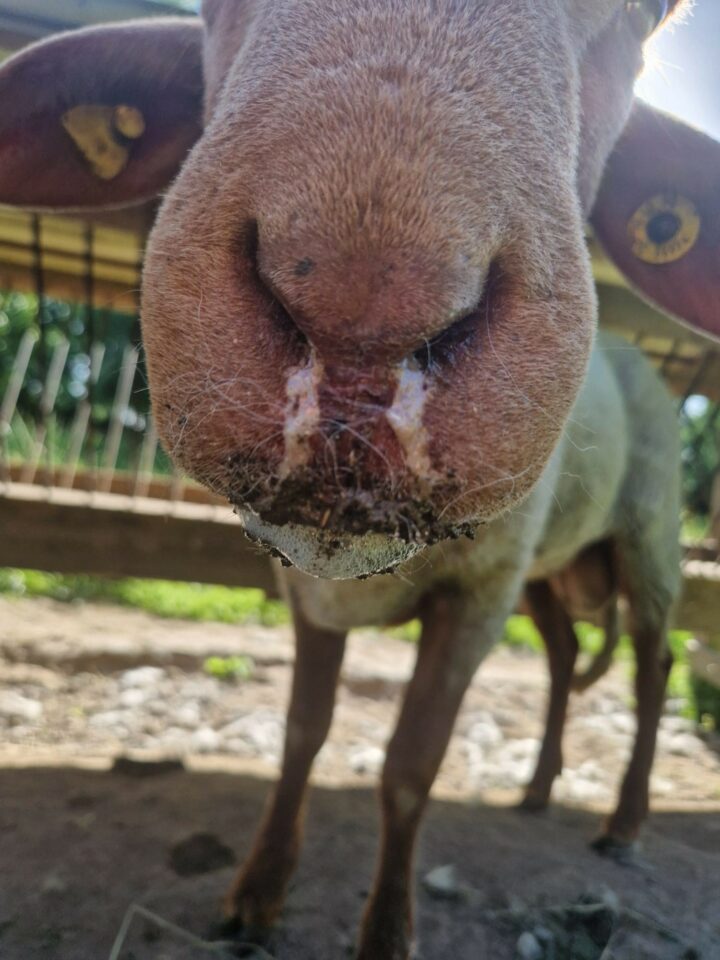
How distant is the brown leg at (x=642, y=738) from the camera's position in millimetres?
3141

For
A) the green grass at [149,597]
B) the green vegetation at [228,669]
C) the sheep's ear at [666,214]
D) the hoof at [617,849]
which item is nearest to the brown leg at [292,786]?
the hoof at [617,849]

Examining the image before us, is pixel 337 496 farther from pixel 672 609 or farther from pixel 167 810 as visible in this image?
pixel 672 609

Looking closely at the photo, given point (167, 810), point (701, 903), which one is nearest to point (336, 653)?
point (167, 810)

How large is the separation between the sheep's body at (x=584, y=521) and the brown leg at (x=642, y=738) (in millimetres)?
217

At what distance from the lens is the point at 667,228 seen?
2.25 metres

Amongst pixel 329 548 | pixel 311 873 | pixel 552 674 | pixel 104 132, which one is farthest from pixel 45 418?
pixel 329 548

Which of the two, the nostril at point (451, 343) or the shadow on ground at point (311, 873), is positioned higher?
the nostril at point (451, 343)

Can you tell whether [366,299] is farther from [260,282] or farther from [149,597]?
[149,597]

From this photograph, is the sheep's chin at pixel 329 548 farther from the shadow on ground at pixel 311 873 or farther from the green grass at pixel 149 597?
the green grass at pixel 149 597

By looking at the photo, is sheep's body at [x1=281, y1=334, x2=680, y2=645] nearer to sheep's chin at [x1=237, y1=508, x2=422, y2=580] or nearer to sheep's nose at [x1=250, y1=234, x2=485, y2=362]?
sheep's chin at [x1=237, y1=508, x2=422, y2=580]

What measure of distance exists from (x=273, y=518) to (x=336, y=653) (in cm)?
153

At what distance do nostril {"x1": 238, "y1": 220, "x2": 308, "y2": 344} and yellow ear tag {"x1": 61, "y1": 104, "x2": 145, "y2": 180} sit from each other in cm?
146

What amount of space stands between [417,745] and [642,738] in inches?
62.8

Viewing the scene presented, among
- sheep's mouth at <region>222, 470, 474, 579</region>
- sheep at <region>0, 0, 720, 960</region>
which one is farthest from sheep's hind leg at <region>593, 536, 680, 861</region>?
sheep's mouth at <region>222, 470, 474, 579</region>
